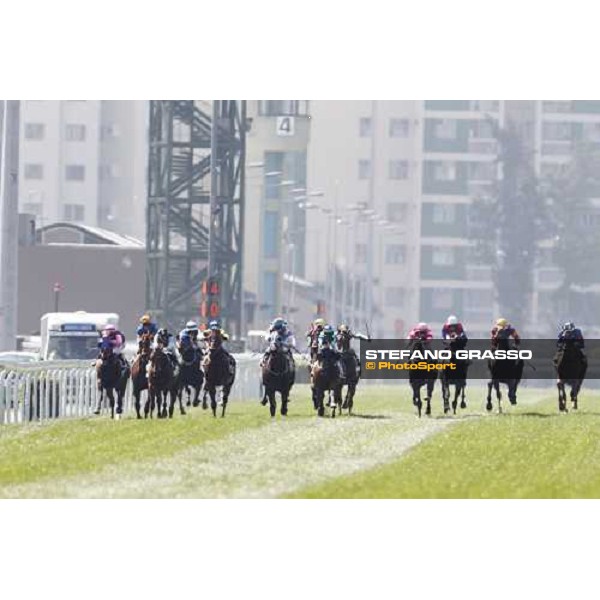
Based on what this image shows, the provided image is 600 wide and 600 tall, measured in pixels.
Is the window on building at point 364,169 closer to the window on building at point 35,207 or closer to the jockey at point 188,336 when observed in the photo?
the window on building at point 35,207

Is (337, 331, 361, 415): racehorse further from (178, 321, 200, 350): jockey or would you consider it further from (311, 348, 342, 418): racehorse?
(178, 321, 200, 350): jockey

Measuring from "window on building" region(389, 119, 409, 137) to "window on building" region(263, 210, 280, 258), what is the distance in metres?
8.21

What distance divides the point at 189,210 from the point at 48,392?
Answer: 3307cm

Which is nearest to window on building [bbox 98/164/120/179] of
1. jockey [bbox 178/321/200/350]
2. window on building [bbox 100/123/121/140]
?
window on building [bbox 100/123/121/140]

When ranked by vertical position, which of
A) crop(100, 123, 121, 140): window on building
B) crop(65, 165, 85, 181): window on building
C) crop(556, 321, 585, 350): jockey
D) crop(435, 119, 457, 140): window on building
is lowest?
crop(556, 321, 585, 350): jockey

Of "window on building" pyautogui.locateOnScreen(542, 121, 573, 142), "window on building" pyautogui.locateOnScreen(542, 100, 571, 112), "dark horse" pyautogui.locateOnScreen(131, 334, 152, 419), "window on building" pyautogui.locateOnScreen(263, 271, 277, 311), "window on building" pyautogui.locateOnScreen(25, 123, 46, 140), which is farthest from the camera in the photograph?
"window on building" pyautogui.locateOnScreen(25, 123, 46, 140)

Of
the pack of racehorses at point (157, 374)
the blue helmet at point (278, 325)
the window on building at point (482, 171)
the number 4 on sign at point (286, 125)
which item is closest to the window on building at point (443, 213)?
the window on building at point (482, 171)

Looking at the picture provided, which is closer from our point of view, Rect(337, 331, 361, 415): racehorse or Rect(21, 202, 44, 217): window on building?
Rect(337, 331, 361, 415): racehorse

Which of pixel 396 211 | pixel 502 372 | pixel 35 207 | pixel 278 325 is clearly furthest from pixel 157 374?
pixel 35 207

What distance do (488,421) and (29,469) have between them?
1528 centimetres

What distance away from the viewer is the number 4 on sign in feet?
394

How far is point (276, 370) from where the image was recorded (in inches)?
1977

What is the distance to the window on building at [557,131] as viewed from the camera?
124 meters
